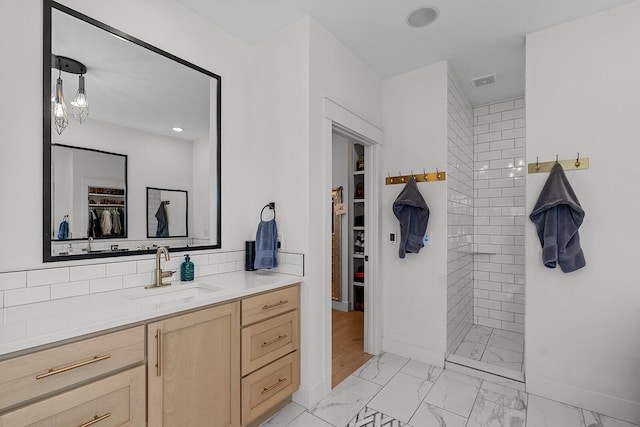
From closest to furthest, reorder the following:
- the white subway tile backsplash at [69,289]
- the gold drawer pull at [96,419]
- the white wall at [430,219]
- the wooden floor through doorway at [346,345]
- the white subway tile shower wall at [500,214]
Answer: the gold drawer pull at [96,419] < the white subway tile backsplash at [69,289] < the wooden floor through doorway at [346,345] < the white wall at [430,219] < the white subway tile shower wall at [500,214]

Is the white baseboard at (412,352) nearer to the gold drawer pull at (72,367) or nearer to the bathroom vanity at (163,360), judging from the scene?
the bathroom vanity at (163,360)

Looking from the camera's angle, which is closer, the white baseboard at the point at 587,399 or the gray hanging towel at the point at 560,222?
the white baseboard at the point at 587,399

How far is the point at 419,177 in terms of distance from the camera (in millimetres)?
2941

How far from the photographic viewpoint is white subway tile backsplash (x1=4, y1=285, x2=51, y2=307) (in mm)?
1419

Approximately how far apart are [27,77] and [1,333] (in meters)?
1.17

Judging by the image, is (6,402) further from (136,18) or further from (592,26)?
(592,26)

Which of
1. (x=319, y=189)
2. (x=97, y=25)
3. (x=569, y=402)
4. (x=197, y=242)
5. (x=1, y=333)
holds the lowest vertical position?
(x=569, y=402)

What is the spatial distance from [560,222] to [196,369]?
99.2 inches

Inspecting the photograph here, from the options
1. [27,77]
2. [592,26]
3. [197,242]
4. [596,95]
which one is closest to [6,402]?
[197,242]

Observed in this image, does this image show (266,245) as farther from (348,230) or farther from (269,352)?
(348,230)

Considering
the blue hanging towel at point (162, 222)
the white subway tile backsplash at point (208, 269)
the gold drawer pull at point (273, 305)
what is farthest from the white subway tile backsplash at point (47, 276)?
the gold drawer pull at point (273, 305)

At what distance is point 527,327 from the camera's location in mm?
2420

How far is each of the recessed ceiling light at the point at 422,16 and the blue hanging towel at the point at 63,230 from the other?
2508 mm

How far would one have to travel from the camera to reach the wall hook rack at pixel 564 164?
2.21 metres
